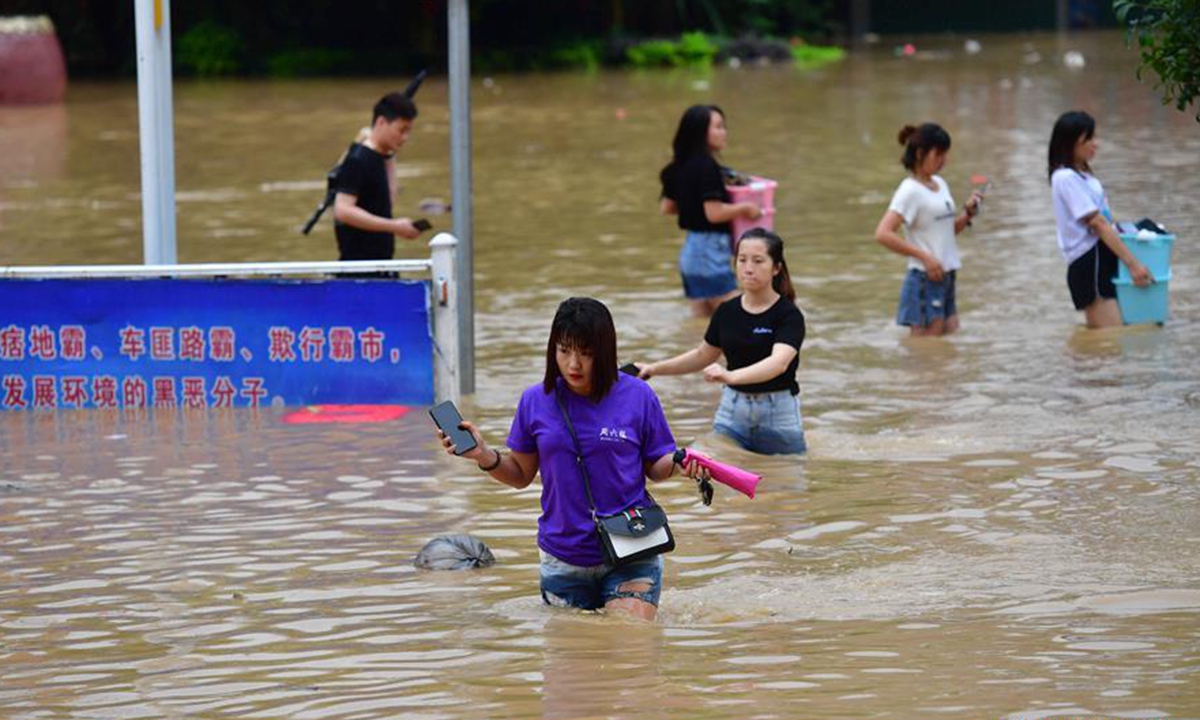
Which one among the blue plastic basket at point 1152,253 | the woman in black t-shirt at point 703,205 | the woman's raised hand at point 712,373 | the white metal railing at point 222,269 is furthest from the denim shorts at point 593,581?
the blue plastic basket at point 1152,253

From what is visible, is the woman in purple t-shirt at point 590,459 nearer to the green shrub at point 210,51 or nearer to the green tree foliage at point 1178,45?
the green tree foliage at point 1178,45

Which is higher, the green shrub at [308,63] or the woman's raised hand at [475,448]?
the green shrub at [308,63]

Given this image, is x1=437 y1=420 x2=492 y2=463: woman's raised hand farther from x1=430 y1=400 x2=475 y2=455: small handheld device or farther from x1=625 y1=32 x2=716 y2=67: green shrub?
x1=625 y1=32 x2=716 y2=67: green shrub

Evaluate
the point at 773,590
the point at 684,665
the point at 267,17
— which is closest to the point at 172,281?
the point at 773,590

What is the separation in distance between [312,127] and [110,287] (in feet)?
59.3

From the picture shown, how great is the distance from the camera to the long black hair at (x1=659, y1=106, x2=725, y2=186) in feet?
44.4

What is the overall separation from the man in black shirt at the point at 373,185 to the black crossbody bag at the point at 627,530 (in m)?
5.10

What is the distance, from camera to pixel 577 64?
1641 inches

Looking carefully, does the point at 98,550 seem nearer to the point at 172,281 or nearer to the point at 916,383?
the point at 172,281

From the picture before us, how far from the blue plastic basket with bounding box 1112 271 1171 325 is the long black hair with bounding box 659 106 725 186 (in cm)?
279

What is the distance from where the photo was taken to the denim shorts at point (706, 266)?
544 inches

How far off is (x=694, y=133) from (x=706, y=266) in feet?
2.99

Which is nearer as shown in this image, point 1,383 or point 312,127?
point 1,383

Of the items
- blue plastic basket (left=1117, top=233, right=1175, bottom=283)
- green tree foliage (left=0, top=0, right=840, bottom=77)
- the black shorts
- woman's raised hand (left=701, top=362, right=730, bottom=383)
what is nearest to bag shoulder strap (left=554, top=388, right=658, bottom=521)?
woman's raised hand (left=701, top=362, right=730, bottom=383)
